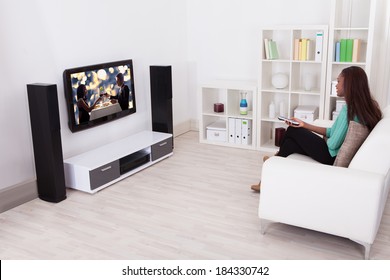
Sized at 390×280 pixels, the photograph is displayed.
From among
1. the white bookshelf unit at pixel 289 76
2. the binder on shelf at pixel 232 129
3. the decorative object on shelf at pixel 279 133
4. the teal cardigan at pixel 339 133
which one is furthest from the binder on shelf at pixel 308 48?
the teal cardigan at pixel 339 133

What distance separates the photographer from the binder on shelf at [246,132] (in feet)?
18.2

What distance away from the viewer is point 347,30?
198 inches

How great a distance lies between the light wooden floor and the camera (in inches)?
124

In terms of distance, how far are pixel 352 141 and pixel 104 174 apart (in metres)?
2.31

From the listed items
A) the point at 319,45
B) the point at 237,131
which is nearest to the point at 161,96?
the point at 237,131

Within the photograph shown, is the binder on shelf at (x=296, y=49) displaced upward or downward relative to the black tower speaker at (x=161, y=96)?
upward

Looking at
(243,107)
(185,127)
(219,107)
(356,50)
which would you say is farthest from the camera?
(185,127)

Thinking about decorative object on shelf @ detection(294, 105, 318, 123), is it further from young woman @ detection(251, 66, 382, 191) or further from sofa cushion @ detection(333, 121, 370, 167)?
sofa cushion @ detection(333, 121, 370, 167)

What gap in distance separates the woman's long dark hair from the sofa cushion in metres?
0.06

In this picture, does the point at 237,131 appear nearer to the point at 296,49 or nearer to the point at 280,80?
the point at 280,80

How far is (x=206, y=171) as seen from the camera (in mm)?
4805

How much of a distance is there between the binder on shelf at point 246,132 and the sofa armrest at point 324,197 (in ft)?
7.81

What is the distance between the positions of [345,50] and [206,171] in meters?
1.99

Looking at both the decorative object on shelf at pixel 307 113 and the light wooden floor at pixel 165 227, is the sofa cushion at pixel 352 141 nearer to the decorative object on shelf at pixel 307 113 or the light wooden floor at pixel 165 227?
A: the light wooden floor at pixel 165 227
